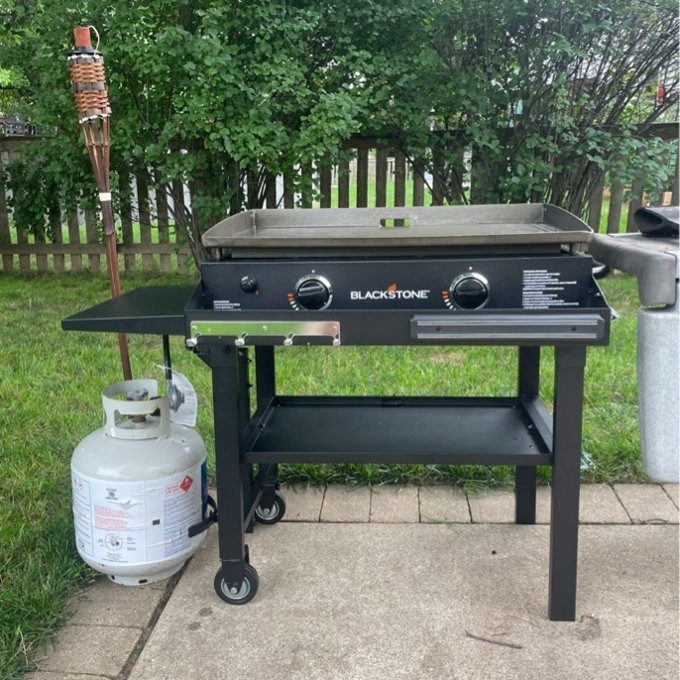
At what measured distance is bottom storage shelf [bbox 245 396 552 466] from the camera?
2189 millimetres

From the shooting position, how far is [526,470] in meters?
2.71

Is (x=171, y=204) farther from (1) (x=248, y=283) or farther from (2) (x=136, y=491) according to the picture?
(1) (x=248, y=283)

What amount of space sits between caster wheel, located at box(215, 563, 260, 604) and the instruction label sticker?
3.74ft

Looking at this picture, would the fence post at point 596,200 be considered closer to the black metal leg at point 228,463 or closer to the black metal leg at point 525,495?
the black metal leg at point 525,495

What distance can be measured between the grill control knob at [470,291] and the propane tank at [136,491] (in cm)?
102

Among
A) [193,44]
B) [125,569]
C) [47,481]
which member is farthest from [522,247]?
[193,44]

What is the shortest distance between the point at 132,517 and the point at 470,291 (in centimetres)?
121

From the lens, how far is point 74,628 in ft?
7.22

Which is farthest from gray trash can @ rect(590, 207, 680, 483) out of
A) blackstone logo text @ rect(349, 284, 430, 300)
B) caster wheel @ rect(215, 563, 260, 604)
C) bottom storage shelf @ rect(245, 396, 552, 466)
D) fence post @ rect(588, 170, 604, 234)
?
fence post @ rect(588, 170, 604, 234)

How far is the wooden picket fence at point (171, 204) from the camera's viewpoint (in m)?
6.65

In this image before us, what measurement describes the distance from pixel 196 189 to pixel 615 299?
3456 mm

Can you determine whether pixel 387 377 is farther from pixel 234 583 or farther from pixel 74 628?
pixel 74 628

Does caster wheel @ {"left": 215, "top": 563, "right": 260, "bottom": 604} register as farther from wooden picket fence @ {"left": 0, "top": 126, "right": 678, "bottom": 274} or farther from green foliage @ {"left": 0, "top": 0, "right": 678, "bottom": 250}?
wooden picket fence @ {"left": 0, "top": 126, "right": 678, "bottom": 274}

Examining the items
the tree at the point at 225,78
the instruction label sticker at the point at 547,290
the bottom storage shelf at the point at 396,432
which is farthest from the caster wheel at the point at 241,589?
the tree at the point at 225,78
